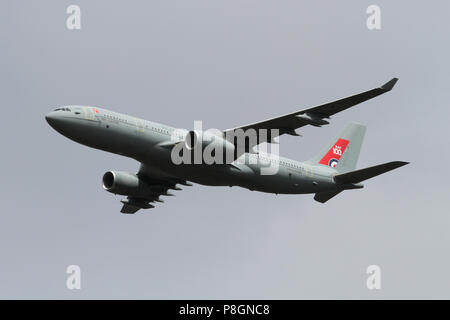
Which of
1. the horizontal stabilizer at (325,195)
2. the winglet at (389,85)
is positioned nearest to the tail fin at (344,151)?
the horizontal stabilizer at (325,195)

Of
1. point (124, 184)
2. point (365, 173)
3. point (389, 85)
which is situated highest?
point (389, 85)

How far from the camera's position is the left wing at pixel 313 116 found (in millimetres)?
49531

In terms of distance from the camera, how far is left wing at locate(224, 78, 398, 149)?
4953cm

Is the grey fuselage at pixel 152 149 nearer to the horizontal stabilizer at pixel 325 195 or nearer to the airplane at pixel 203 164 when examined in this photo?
the airplane at pixel 203 164

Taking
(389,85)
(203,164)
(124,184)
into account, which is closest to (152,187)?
(124,184)

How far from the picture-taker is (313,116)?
173ft

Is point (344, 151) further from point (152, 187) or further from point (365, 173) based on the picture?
point (152, 187)

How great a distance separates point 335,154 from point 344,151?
1204 mm

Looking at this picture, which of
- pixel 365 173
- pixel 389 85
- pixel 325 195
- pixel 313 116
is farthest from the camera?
pixel 325 195

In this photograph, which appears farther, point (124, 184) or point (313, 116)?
point (124, 184)

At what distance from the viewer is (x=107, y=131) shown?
2067 inches

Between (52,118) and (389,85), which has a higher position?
(389,85)

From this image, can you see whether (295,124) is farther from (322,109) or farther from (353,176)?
(353,176)

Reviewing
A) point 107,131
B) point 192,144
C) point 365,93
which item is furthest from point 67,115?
point 365,93
